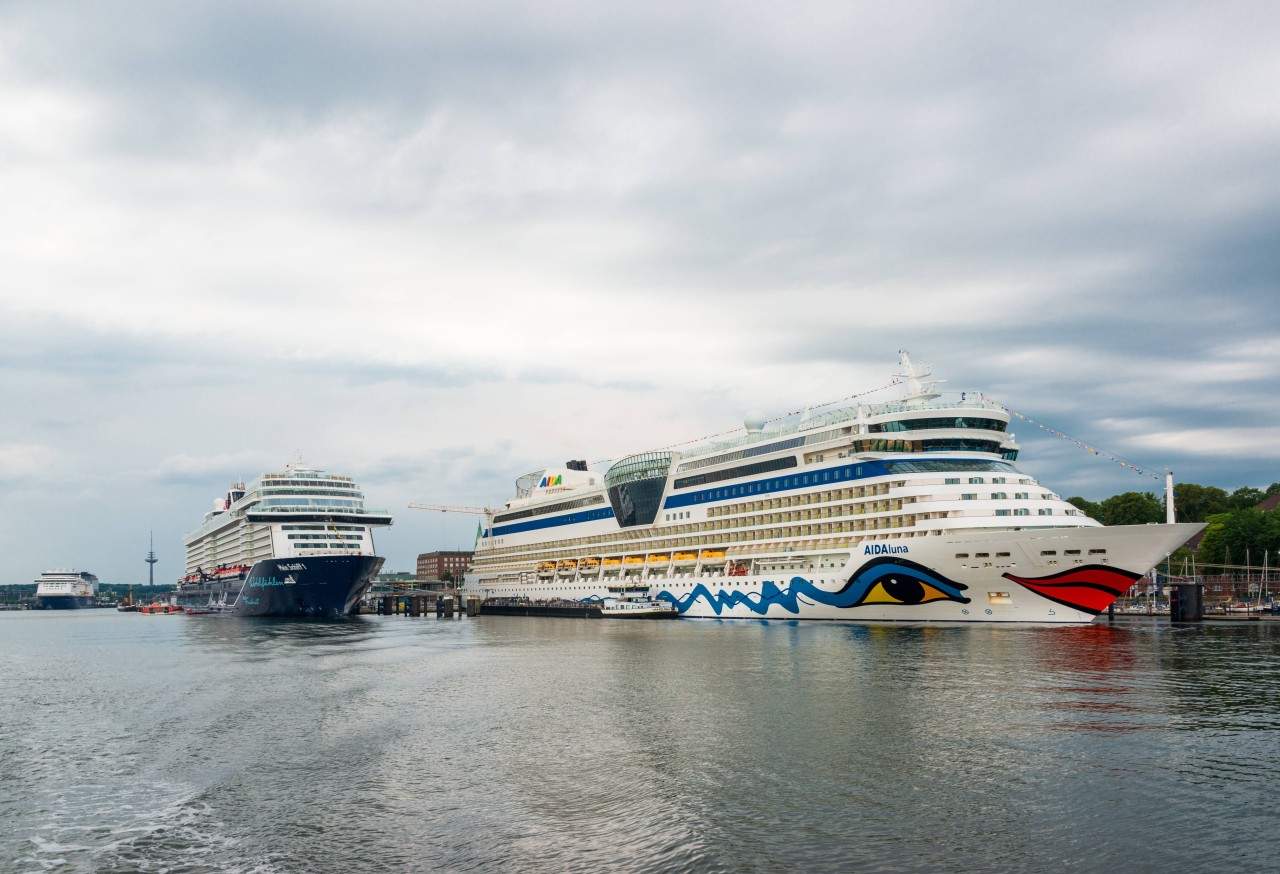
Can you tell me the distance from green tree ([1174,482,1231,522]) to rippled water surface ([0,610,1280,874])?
415 feet

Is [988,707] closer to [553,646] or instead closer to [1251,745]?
[1251,745]

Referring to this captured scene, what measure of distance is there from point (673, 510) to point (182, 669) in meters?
50.6

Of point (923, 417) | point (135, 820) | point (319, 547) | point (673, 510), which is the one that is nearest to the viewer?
point (135, 820)

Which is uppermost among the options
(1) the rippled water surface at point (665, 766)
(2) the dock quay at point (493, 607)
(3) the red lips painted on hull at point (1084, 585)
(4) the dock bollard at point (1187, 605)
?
(3) the red lips painted on hull at point (1084, 585)

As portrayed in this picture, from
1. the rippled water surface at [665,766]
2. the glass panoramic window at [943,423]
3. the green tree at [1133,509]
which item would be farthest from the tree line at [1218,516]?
the rippled water surface at [665,766]

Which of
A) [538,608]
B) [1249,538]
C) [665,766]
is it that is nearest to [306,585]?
[538,608]

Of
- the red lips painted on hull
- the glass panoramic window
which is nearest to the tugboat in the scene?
the glass panoramic window

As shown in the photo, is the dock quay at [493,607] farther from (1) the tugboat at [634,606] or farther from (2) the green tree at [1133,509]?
(2) the green tree at [1133,509]

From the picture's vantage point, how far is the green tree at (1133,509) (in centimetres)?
14025

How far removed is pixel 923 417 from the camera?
6944 centimetres

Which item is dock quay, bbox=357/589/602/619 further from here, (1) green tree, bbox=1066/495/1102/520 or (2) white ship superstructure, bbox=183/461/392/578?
(1) green tree, bbox=1066/495/1102/520

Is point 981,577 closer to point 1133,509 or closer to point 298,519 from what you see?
point 298,519

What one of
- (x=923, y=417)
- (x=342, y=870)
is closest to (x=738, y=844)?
(x=342, y=870)

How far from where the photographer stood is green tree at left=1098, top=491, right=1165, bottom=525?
140250 millimetres
